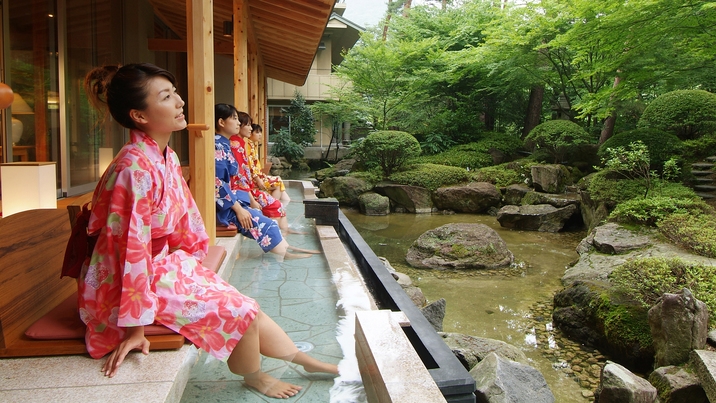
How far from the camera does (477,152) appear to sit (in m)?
17.8

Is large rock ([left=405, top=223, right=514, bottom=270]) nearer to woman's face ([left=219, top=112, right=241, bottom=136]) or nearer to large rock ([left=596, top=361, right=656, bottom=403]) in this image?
large rock ([left=596, top=361, right=656, bottom=403])

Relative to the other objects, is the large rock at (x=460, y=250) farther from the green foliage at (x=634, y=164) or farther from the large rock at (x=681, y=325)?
the large rock at (x=681, y=325)

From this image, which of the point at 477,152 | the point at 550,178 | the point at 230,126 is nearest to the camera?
the point at 230,126

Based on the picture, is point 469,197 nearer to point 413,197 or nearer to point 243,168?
point 413,197

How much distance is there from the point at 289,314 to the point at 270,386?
1.18 meters

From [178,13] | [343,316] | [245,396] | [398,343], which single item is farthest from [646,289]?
[178,13]

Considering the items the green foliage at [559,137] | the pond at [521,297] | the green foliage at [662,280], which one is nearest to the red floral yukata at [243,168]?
the pond at [521,297]

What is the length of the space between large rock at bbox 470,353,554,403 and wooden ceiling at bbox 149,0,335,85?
14.2 ft

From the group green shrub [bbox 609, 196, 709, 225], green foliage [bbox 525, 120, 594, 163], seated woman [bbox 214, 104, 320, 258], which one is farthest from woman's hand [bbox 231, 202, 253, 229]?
green foliage [bbox 525, 120, 594, 163]

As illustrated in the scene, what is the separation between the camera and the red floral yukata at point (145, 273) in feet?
6.44

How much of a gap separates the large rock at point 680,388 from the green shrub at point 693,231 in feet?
9.53

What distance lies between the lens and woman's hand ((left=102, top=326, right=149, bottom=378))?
1.95m

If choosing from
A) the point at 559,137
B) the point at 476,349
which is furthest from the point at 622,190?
the point at 476,349

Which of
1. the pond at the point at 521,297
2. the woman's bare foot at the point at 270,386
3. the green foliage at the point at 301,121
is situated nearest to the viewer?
the woman's bare foot at the point at 270,386
